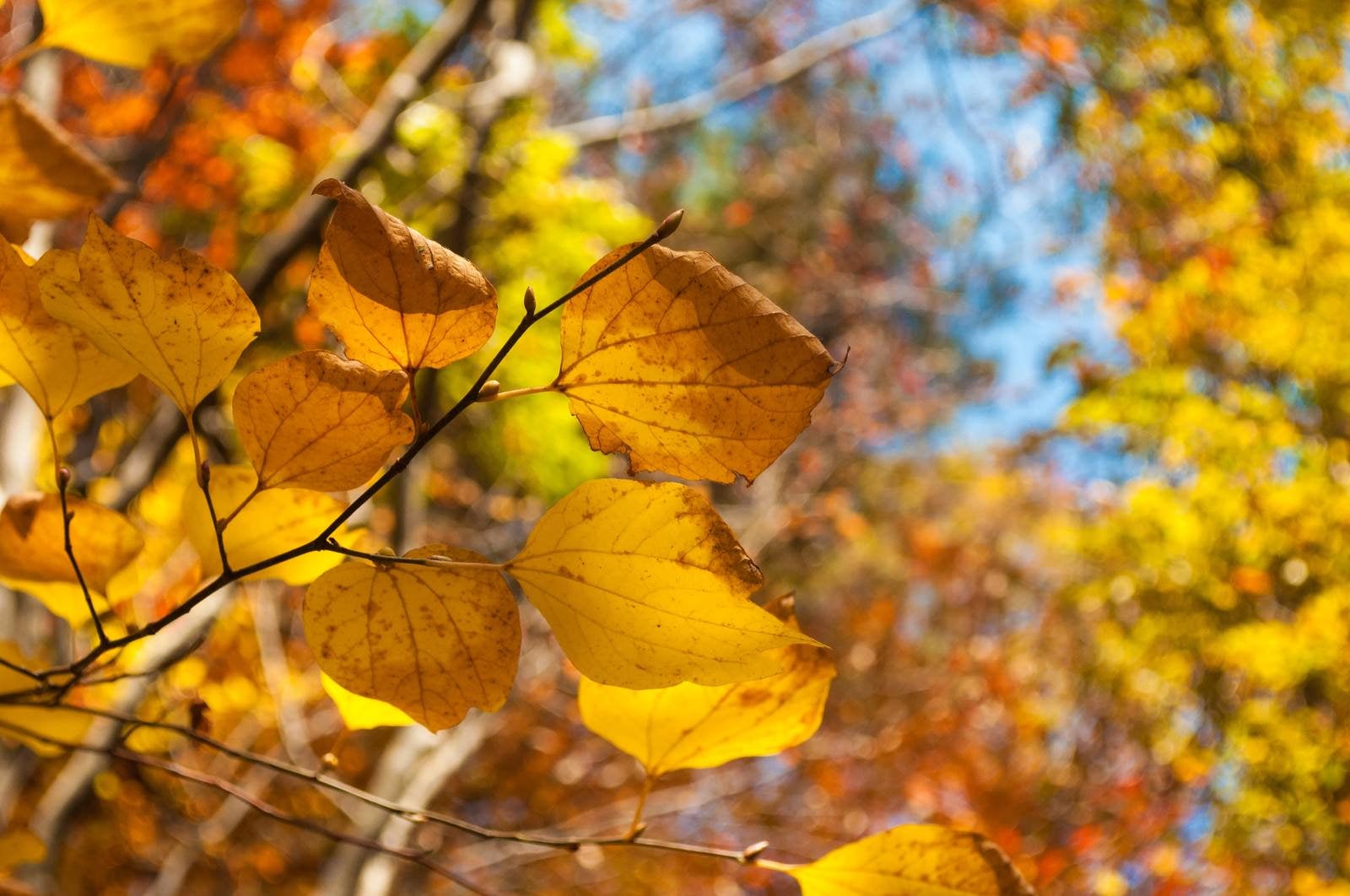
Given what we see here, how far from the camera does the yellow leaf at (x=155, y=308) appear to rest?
26 centimetres

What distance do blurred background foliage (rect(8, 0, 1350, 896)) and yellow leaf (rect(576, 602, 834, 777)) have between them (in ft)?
0.49

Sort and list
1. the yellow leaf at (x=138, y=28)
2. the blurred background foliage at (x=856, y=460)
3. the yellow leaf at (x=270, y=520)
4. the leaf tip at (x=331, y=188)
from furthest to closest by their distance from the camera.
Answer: the blurred background foliage at (x=856, y=460)
the yellow leaf at (x=138, y=28)
the yellow leaf at (x=270, y=520)
the leaf tip at (x=331, y=188)

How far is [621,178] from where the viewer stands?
6.48 meters

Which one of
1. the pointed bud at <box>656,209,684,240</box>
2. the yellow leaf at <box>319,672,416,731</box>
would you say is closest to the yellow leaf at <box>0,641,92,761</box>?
Answer: the yellow leaf at <box>319,672,416,731</box>

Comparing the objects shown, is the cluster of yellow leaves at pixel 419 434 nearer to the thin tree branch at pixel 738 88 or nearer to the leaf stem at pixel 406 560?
the leaf stem at pixel 406 560

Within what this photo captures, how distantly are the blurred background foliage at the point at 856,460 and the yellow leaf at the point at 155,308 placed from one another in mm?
229

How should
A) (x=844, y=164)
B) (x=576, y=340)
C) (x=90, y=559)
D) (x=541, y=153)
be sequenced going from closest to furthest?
(x=576, y=340), (x=90, y=559), (x=541, y=153), (x=844, y=164)

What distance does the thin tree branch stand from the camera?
8.40 feet

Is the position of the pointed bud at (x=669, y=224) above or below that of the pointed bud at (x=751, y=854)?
above

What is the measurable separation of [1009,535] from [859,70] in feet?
11.6

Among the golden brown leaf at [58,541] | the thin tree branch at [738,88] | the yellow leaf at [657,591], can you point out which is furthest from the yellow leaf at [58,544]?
the thin tree branch at [738,88]

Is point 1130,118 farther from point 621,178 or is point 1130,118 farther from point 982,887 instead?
point 621,178

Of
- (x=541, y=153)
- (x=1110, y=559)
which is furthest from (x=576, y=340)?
(x=1110, y=559)

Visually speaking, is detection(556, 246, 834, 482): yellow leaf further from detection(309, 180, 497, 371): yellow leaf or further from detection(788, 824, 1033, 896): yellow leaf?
detection(788, 824, 1033, 896): yellow leaf
